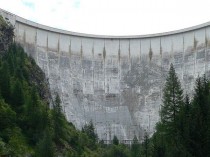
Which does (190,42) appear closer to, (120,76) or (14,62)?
(120,76)

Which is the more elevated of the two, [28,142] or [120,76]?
[120,76]

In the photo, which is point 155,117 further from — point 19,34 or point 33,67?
point 19,34

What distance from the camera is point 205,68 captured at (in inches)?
3460

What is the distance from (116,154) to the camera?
63875mm

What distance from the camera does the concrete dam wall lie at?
88.6m

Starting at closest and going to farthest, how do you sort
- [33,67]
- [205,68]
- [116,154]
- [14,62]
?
[116,154] → [14,62] → [33,67] → [205,68]

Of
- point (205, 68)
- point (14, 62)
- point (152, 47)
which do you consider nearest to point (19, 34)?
point (14, 62)

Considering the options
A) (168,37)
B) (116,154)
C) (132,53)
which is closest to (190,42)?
(168,37)

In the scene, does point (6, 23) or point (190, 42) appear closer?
point (6, 23)

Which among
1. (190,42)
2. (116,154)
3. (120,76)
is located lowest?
(116,154)

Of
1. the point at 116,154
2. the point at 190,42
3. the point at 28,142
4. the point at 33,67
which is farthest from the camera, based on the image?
the point at 190,42

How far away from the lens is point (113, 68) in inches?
3829

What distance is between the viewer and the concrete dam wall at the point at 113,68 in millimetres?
88562

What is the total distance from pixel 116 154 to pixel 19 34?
36.4 meters
